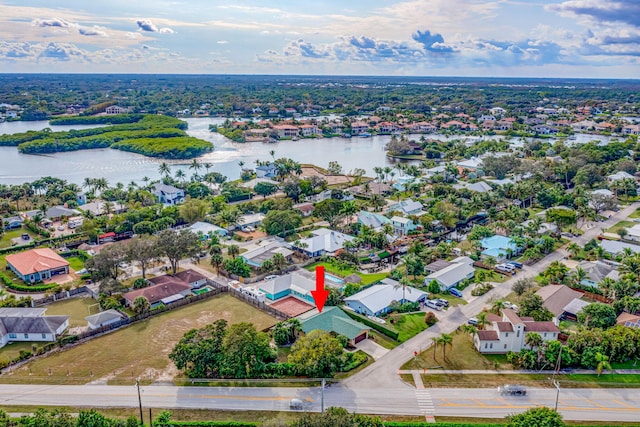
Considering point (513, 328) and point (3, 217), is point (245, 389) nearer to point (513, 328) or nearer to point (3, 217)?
point (513, 328)

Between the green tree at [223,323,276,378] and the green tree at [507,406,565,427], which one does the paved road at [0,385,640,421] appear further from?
the green tree at [507,406,565,427]

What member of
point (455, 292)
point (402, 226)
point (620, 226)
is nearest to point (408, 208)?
point (402, 226)

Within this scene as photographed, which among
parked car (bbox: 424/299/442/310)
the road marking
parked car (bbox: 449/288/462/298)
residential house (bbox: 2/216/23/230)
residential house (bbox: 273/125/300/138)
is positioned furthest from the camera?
residential house (bbox: 273/125/300/138)

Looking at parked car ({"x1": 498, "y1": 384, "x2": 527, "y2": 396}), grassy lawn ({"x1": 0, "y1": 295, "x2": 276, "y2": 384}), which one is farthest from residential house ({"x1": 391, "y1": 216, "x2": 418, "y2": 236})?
parked car ({"x1": 498, "y1": 384, "x2": 527, "y2": 396})

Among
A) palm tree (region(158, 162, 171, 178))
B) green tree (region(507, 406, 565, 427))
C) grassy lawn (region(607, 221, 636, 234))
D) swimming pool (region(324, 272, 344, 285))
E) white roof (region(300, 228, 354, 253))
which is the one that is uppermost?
palm tree (region(158, 162, 171, 178))

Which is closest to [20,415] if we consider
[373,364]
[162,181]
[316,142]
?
[373,364]

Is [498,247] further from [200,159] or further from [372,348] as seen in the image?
[200,159]
